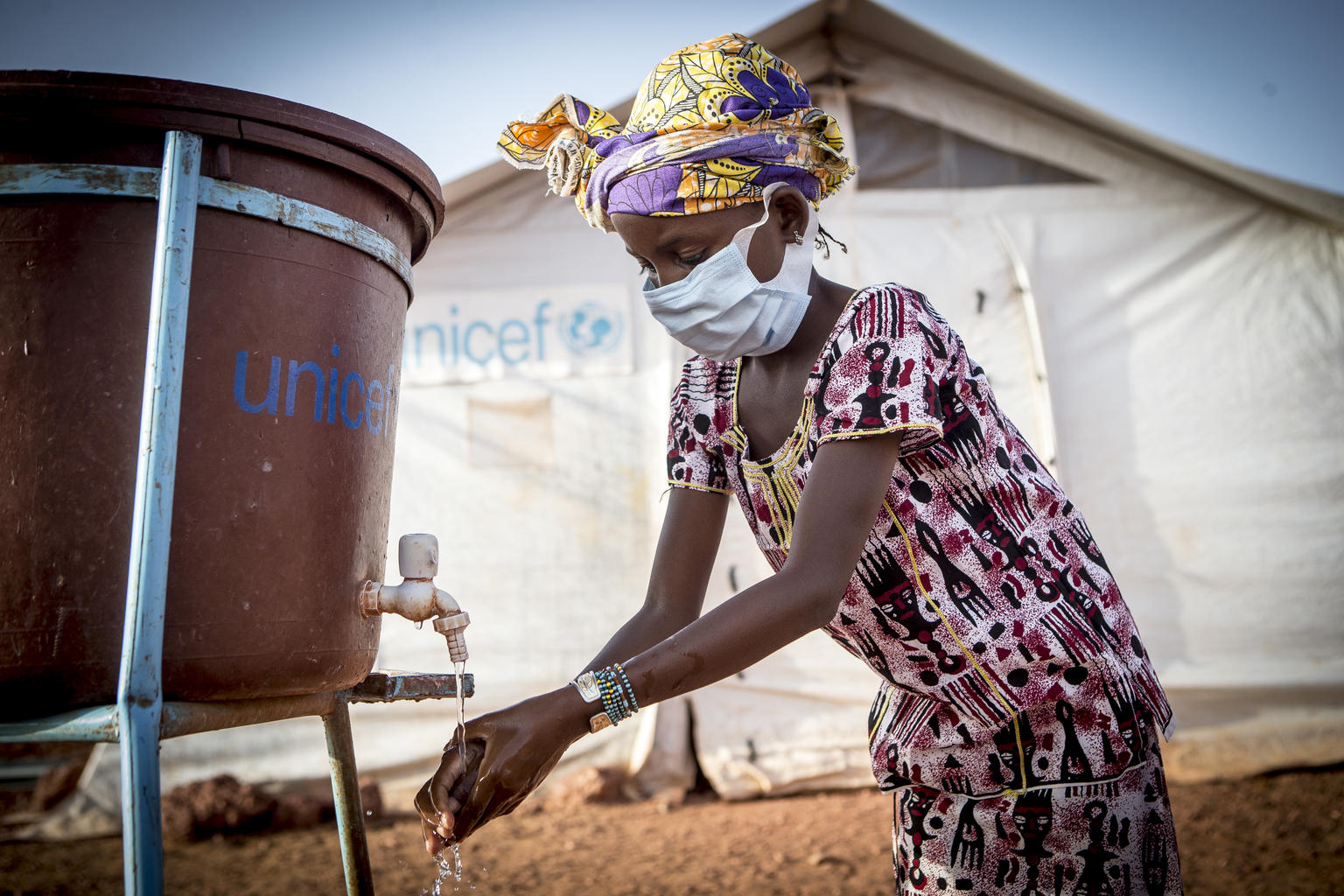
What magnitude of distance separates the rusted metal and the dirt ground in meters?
2.30

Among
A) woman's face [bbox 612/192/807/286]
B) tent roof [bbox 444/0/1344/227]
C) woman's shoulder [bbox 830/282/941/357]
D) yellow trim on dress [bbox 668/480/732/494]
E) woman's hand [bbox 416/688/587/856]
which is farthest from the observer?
tent roof [bbox 444/0/1344/227]

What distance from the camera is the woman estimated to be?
46.7 inches

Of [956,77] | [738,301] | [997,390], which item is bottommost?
[738,301]

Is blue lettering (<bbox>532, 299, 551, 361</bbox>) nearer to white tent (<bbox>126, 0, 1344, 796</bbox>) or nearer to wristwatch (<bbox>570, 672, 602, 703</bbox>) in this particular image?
white tent (<bbox>126, 0, 1344, 796</bbox>)

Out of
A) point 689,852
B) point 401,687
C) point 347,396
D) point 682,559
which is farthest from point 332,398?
point 689,852

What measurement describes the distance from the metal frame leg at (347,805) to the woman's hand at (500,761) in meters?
0.52

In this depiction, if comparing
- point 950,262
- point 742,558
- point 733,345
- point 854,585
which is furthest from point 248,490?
point 950,262

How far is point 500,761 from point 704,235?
708 mm

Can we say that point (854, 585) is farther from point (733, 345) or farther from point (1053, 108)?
point (1053, 108)

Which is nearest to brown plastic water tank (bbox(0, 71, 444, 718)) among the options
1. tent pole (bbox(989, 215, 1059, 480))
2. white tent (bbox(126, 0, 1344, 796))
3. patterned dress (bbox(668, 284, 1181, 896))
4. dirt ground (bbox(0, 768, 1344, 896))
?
patterned dress (bbox(668, 284, 1181, 896))

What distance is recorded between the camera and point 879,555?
4.29 feet

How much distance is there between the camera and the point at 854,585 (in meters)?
1.32

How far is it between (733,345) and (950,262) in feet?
12.3

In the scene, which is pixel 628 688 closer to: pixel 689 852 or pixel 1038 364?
pixel 689 852
